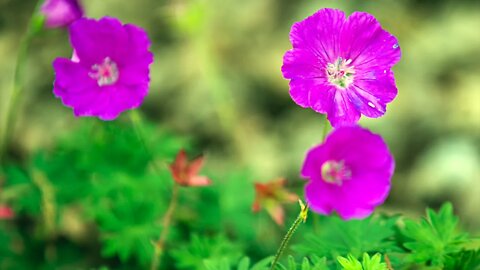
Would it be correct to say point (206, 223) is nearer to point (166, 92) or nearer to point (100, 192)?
point (100, 192)

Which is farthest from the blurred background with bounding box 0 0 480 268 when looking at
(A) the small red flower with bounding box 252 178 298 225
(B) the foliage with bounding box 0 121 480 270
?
(A) the small red flower with bounding box 252 178 298 225

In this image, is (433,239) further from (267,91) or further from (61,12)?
(267,91)

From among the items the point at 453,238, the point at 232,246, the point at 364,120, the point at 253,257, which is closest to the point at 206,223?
the point at 253,257

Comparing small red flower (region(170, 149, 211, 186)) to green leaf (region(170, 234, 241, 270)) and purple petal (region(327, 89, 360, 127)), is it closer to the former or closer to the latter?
green leaf (region(170, 234, 241, 270))

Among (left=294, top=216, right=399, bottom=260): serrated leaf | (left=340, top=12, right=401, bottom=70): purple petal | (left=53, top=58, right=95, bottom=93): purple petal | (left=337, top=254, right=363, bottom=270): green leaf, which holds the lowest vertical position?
(left=294, top=216, right=399, bottom=260): serrated leaf

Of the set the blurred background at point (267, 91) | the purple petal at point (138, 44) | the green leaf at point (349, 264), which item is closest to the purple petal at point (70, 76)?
the purple petal at point (138, 44)

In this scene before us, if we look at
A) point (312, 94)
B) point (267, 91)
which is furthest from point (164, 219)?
point (267, 91)

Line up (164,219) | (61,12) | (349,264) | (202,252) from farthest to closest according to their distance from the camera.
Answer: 1. (164,219)
2. (61,12)
3. (202,252)
4. (349,264)
